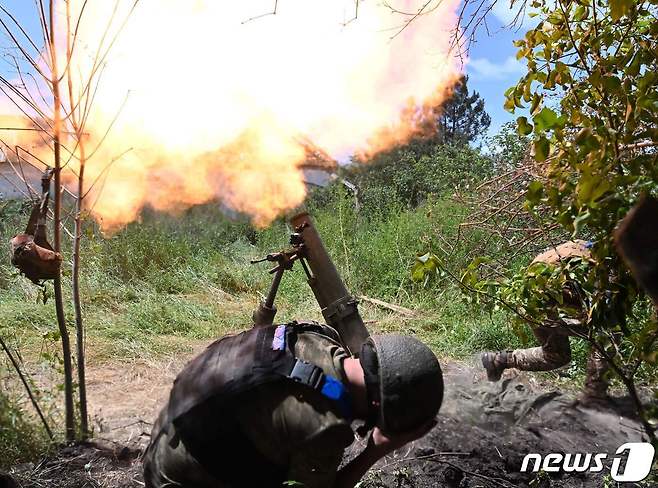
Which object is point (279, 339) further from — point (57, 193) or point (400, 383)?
point (57, 193)

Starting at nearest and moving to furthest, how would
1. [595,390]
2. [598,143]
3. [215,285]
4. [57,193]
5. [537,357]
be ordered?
[598,143]
[57,193]
[595,390]
[537,357]
[215,285]

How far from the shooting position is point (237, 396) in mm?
1968

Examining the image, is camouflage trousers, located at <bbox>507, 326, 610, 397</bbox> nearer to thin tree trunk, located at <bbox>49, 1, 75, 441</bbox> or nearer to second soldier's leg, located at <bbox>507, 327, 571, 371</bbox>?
second soldier's leg, located at <bbox>507, 327, 571, 371</bbox>

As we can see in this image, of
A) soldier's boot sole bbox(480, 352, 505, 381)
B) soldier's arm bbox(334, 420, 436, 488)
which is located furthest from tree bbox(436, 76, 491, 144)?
soldier's arm bbox(334, 420, 436, 488)

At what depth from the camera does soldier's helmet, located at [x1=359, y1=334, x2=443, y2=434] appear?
6.39ft

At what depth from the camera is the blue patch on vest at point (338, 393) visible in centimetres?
191

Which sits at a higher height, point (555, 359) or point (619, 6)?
point (619, 6)

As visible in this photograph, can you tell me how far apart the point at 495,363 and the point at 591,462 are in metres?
1.30

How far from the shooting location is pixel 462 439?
3598 mm

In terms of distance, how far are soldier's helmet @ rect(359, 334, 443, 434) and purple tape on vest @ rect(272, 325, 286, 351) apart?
30cm

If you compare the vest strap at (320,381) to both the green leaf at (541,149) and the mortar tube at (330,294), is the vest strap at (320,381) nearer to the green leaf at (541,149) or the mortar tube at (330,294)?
the green leaf at (541,149)

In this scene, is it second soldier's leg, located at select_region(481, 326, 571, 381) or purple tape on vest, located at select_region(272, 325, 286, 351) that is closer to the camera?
purple tape on vest, located at select_region(272, 325, 286, 351)

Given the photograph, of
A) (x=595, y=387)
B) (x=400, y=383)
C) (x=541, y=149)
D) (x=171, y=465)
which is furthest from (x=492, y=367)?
(x=541, y=149)

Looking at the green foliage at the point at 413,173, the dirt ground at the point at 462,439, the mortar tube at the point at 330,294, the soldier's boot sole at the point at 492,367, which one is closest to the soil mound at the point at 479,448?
the dirt ground at the point at 462,439
